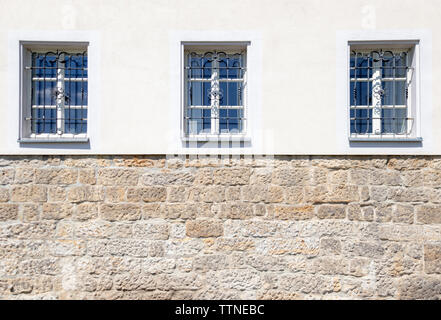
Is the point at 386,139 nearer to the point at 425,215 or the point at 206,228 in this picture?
the point at 425,215

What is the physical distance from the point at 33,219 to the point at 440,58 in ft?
17.0

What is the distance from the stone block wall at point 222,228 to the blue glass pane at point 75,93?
0.72 metres

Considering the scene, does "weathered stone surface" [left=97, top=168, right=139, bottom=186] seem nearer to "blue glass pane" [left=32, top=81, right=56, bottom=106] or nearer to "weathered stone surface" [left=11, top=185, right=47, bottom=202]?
"weathered stone surface" [left=11, top=185, right=47, bottom=202]

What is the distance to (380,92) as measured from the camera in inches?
165

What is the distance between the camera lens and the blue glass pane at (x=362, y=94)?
424cm

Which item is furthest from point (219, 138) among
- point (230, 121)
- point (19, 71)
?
point (19, 71)

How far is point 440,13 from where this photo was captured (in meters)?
4.06

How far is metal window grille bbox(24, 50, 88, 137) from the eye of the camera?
4.22 meters

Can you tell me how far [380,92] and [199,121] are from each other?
7.41 ft

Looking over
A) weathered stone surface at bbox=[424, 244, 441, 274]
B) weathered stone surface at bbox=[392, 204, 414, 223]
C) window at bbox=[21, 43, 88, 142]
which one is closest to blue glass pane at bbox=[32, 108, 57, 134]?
window at bbox=[21, 43, 88, 142]

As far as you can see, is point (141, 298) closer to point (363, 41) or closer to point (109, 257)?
point (109, 257)

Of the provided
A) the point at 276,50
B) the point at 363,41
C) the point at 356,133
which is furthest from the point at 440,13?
the point at 276,50

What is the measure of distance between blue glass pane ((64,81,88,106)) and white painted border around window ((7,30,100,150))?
266mm

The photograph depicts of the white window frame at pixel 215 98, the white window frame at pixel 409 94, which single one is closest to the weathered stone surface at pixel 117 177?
the white window frame at pixel 215 98
